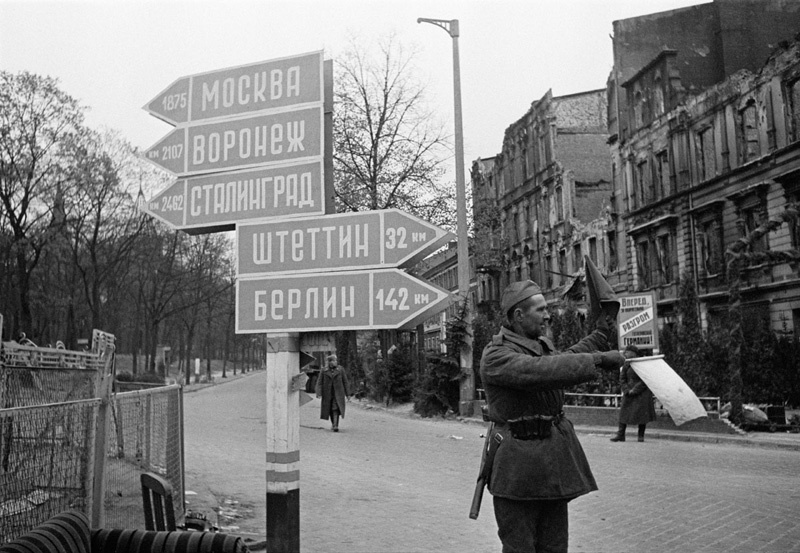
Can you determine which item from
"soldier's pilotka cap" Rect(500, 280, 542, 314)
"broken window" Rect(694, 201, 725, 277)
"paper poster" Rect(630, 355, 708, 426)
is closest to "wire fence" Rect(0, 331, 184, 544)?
"soldier's pilotka cap" Rect(500, 280, 542, 314)

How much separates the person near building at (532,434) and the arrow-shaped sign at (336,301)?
3.25 ft

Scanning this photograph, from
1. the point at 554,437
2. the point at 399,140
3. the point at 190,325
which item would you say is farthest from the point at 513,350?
the point at 190,325

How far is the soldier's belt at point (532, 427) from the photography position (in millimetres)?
4145

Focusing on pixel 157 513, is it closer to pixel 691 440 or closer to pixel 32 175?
pixel 691 440

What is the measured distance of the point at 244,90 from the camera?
19.6 feet

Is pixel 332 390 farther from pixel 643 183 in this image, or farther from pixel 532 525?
pixel 643 183

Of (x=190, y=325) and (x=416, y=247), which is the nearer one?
(x=416, y=247)

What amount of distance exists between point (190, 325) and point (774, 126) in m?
39.6

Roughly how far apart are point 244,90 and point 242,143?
1.36 feet

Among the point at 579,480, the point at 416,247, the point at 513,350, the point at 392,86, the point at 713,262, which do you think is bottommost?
the point at 579,480

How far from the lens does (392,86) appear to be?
3684 centimetres

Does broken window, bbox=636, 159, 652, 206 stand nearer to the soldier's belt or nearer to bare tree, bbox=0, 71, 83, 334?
bare tree, bbox=0, 71, 83, 334

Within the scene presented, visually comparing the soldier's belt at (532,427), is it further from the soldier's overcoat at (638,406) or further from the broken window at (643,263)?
the broken window at (643,263)

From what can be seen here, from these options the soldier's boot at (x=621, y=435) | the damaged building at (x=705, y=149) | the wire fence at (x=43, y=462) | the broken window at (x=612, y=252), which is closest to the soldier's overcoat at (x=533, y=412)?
the wire fence at (x=43, y=462)
